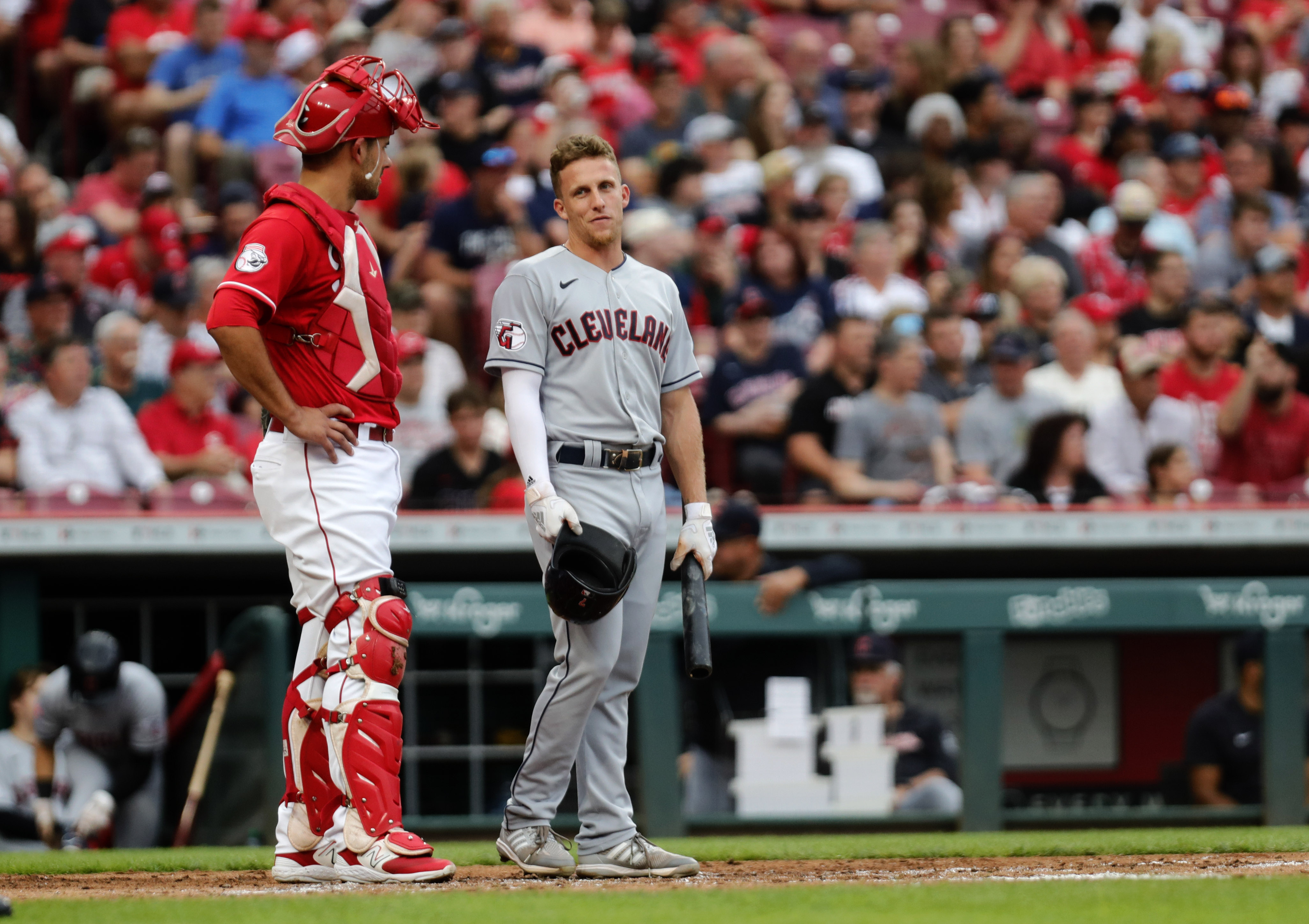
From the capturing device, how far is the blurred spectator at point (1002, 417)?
A: 328 inches

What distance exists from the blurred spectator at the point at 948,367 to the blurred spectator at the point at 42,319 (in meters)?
4.34

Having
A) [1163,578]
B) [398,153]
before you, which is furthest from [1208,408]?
[398,153]

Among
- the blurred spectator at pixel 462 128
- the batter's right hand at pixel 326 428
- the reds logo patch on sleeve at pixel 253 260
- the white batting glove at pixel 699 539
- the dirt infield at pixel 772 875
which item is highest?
the blurred spectator at pixel 462 128

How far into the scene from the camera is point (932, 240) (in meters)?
10.7

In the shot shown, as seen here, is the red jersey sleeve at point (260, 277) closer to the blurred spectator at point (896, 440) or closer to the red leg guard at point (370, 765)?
the red leg guard at point (370, 765)

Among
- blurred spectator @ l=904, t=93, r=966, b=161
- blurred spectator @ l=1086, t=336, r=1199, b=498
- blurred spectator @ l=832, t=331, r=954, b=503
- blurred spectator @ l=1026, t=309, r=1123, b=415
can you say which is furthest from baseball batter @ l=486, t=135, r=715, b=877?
blurred spectator @ l=904, t=93, r=966, b=161

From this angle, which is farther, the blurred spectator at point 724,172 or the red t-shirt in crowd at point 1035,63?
the red t-shirt in crowd at point 1035,63

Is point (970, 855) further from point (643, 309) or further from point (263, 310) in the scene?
point (263, 310)

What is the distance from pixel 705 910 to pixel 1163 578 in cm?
495

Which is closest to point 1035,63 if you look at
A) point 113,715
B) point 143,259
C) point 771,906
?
point 143,259

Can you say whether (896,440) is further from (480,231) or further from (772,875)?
(772,875)

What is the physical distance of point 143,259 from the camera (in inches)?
391

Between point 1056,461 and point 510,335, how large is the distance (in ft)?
13.9

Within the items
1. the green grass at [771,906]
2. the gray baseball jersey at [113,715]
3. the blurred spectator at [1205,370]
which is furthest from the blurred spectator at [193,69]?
the green grass at [771,906]
